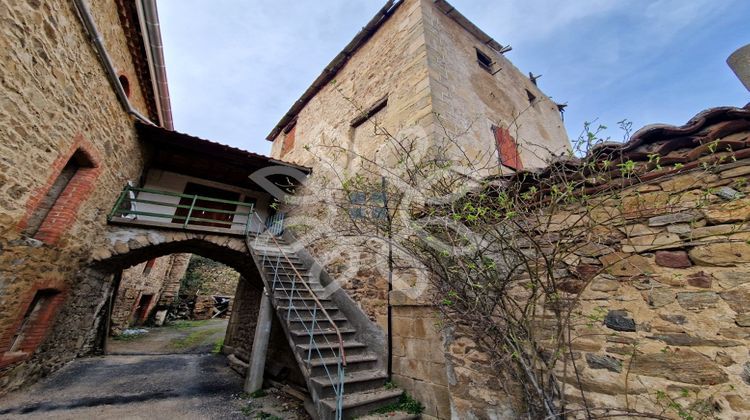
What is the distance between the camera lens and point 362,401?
10.8 ft

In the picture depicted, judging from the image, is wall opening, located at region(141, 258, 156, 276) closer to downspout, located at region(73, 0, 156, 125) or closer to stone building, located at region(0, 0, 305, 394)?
stone building, located at region(0, 0, 305, 394)

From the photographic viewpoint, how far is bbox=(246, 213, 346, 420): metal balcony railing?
339 centimetres

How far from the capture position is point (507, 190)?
9.59 ft

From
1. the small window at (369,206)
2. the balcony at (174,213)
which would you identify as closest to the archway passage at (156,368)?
the balcony at (174,213)

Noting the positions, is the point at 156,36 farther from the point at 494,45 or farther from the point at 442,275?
the point at 494,45

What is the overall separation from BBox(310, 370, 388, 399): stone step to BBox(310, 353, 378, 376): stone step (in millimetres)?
64

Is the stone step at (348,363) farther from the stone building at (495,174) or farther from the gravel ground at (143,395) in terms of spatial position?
the gravel ground at (143,395)

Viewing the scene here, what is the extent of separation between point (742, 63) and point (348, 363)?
5.39m

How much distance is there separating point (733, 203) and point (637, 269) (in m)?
0.72

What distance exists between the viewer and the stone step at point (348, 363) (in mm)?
3675

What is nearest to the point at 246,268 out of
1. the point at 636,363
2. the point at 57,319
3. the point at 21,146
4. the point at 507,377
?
the point at 57,319

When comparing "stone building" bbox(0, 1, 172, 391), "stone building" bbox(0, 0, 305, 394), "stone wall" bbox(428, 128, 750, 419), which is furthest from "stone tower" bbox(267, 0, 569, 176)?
"stone building" bbox(0, 1, 172, 391)

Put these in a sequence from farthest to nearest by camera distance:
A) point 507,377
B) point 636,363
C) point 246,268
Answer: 1. point 246,268
2. point 507,377
3. point 636,363

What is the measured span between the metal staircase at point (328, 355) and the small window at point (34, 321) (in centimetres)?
318
